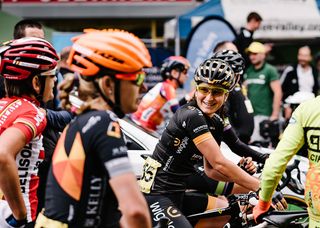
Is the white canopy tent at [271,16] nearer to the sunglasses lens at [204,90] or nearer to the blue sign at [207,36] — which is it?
the blue sign at [207,36]

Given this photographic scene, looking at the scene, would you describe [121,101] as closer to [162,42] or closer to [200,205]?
[200,205]

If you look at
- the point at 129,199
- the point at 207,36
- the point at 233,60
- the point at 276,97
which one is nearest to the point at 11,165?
the point at 129,199

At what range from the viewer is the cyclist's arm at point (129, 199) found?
349 centimetres

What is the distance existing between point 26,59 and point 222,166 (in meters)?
1.63

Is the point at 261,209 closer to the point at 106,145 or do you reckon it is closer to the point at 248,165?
the point at 248,165

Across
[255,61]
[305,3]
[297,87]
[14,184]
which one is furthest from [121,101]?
[305,3]

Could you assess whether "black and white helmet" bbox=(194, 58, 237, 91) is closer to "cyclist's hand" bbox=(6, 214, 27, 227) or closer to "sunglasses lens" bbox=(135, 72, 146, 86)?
"cyclist's hand" bbox=(6, 214, 27, 227)

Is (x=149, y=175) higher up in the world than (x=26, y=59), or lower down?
lower down

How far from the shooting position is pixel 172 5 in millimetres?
18531

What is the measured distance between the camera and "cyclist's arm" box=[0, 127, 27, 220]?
4.23 metres

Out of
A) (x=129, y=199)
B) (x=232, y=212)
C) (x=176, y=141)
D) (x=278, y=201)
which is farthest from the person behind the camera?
(x=232, y=212)

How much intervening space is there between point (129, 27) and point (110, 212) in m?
16.4

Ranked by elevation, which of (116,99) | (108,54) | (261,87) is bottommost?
(261,87)

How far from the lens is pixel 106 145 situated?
3.57 m
